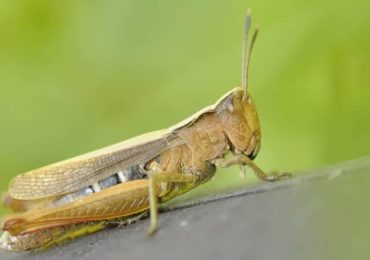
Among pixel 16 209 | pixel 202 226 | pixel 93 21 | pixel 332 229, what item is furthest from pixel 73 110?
pixel 332 229

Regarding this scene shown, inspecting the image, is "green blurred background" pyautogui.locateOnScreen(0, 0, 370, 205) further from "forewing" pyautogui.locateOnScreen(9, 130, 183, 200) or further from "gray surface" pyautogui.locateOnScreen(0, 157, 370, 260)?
"gray surface" pyautogui.locateOnScreen(0, 157, 370, 260)

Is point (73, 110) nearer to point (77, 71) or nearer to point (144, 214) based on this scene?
point (77, 71)

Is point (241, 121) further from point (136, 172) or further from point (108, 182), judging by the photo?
point (108, 182)

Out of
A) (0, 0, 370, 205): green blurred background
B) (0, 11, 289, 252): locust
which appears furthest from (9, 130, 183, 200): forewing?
(0, 0, 370, 205): green blurred background

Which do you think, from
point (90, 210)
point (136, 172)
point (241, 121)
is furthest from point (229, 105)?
point (90, 210)

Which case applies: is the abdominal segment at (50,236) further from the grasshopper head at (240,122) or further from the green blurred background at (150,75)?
the green blurred background at (150,75)

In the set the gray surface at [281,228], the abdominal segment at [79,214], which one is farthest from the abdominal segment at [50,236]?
the gray surface at [281,228]
